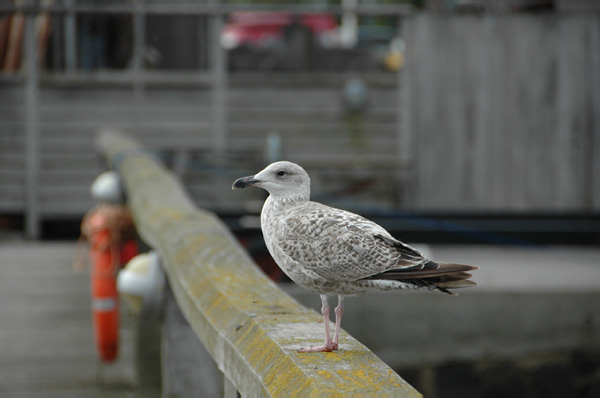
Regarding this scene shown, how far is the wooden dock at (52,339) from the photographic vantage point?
558 cm

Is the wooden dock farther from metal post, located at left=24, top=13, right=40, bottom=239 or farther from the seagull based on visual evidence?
the seagull

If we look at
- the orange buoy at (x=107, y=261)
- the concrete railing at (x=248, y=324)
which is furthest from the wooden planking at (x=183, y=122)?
the concrete railing at (x=248, y=324)

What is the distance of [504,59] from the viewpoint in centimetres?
991

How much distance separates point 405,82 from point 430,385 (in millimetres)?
4647

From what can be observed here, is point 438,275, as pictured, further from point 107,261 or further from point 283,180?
point 107,261

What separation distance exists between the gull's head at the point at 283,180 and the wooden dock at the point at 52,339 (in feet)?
9.69

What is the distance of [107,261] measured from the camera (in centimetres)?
616

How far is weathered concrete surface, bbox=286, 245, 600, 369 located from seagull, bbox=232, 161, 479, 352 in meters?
3.83

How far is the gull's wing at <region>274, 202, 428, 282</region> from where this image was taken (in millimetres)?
2316

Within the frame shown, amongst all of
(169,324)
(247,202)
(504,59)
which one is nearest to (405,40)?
(504,59)

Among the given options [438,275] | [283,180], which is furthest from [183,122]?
[438,275]

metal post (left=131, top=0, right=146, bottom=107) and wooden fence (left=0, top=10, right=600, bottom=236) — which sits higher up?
metal post (left=131, top=0, right=146, bottom=107)

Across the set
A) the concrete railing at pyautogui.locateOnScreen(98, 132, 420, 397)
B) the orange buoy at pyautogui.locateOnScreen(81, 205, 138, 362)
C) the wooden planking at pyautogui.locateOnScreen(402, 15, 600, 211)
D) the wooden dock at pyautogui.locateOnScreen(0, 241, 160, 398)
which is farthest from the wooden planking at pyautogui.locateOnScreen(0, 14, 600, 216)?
the concrete railing at pyautogui.locateOnScreen(98, 132, 420, 397)

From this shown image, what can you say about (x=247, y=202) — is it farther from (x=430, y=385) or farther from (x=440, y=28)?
(x=430, y=385)
